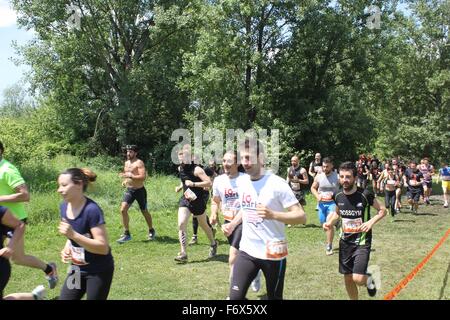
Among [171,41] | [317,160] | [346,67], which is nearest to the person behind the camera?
[317,160]

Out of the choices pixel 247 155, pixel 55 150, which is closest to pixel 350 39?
pixel 55 150

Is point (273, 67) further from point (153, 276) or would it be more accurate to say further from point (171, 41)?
point (153, 276)

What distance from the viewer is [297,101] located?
25.2 m

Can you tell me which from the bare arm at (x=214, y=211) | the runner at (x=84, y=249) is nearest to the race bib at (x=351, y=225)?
the bare arm at (x=214, y=211)

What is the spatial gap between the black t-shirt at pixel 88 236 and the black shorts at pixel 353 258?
2.92 meters

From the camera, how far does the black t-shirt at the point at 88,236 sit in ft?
13.8

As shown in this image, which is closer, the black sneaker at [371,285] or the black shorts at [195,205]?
the black sneaker at [371,285]

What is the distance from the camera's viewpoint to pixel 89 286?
4.22 meters

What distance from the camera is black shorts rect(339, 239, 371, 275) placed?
18.7 ft

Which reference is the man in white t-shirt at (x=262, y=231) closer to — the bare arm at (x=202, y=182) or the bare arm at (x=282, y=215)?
the bare arm at (x=282, y=215)

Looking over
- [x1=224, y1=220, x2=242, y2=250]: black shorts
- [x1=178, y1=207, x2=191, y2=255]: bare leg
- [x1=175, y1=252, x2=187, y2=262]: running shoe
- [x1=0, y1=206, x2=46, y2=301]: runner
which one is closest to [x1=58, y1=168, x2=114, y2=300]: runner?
[x1=0, y1=206, x2=46, y2=301]: runner

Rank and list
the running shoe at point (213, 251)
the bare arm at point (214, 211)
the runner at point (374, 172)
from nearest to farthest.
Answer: the bare arm at point (214, 211) → the running shoe at point (213, 251) → the runner at point (374, 172)

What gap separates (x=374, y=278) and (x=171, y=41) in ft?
90.4

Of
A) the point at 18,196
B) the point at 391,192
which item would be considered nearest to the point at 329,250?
the point at 18,196
